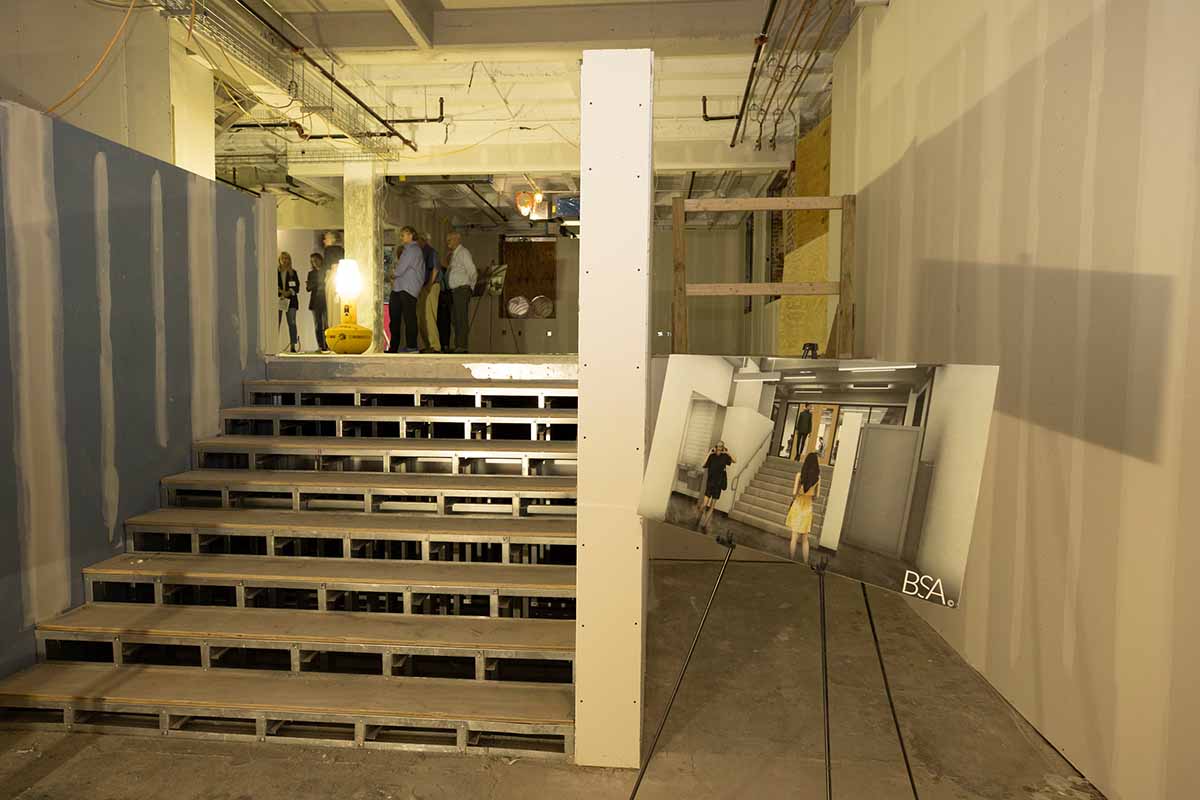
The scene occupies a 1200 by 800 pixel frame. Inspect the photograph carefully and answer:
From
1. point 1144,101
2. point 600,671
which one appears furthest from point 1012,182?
point 600,671

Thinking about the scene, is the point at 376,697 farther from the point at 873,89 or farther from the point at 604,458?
the point at 873,89

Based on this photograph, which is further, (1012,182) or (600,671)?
(1012,182)

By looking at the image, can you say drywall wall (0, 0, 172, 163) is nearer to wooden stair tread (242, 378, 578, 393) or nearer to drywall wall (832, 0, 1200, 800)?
wooden stair tread (242, 378, 578, 393)

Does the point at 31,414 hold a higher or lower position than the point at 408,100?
lower

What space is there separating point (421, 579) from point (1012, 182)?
2.93 meters

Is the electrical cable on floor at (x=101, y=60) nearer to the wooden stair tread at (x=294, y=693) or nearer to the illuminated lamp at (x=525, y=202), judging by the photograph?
the wooden stair tread at (x=294, y=693)

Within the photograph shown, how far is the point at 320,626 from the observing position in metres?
2.87

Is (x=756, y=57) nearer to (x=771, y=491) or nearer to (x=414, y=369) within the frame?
(x=414, y=369)

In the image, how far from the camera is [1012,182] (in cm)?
287

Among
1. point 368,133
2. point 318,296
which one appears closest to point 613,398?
point 368,133

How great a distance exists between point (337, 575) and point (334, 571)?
74 mm

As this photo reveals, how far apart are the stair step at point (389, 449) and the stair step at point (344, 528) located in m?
0.39

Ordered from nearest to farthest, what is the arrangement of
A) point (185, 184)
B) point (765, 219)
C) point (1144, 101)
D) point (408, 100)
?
point (1144, 101)
point (185, 184)
point (408, 100)
point (765, 219)

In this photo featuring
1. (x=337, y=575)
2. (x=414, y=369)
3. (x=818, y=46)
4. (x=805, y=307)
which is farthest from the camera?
(x=805, y=307)
